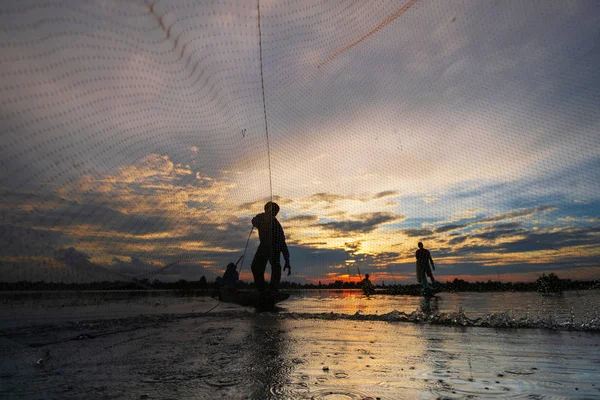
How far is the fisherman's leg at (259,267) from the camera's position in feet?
36.8

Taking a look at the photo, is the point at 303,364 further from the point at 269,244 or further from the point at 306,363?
the point at 269,244

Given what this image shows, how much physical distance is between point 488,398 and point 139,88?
27.1ft

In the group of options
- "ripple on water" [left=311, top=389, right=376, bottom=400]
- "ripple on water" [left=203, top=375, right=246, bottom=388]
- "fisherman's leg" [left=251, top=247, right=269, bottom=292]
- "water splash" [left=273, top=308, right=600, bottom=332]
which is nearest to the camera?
"ripple on water" [left=311, top=389, right=376, bottom=400]

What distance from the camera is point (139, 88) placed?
Answer: 801 cm

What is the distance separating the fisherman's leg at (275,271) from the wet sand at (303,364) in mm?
5218

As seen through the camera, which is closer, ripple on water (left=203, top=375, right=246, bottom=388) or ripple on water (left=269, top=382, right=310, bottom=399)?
ripple on water (left=269, top=382, right=310, bottom=399)

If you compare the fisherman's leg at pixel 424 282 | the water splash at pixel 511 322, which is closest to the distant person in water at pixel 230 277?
the water splash at pixel 511 322

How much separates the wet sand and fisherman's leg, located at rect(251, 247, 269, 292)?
5.15 m

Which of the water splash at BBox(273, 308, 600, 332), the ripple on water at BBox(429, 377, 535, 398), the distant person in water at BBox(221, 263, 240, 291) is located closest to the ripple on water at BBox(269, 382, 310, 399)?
the ripple on water at BBox(429, 377, 535, 398)

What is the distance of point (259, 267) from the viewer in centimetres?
1136

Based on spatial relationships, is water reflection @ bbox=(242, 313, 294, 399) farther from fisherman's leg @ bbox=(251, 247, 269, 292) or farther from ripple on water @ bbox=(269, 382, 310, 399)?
fisherman's leg @ bbox=(251, 247, 269, 292)

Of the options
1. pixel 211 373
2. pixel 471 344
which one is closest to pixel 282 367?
pixel 211 373

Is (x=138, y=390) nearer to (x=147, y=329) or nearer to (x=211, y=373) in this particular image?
(x=211, y=373)

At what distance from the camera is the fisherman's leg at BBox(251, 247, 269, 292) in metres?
11.2
